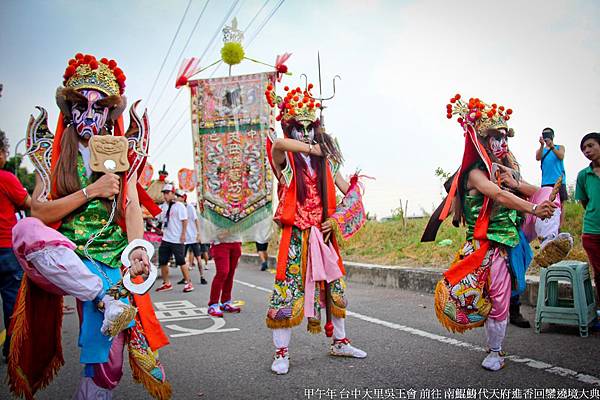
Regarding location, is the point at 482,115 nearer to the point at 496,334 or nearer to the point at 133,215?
the point at 496,334

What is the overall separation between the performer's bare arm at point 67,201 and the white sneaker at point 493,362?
290 centimetres

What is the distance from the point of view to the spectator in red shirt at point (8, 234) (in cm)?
449

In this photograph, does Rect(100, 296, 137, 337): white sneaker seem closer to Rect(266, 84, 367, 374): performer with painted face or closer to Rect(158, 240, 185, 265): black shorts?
Rect(266, 84, 367, 374): performer with painted face

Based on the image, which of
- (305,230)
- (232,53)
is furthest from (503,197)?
(232,53)

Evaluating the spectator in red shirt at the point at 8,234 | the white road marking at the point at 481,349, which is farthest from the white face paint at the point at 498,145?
the spectator in red shirt at the point at 8,234

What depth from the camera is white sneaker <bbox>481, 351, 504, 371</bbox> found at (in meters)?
3.45

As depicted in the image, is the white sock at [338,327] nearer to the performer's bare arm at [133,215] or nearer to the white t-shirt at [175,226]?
the performer's bare arm at [133,215]

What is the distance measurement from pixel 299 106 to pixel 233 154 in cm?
229

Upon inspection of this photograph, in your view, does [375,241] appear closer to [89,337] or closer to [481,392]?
[481,392]

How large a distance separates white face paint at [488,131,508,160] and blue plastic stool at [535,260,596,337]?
1603 mm

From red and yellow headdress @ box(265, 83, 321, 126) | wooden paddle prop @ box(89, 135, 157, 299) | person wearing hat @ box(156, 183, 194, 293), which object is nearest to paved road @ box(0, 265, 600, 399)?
wooden paddle prop @ box(89, 135, 157, 299)

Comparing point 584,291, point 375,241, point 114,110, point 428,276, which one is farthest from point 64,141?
point 375,241

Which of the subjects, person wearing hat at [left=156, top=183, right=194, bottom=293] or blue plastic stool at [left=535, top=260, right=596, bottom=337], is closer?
blue plastic stool at [left=535, top=260, right=596, bottom=337]

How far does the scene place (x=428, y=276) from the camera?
7211mm
